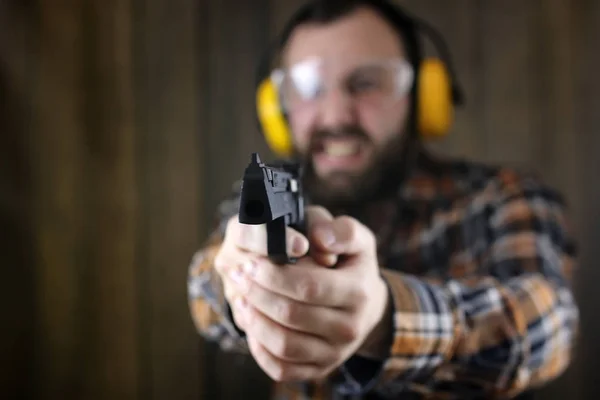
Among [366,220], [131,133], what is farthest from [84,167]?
[366,220]

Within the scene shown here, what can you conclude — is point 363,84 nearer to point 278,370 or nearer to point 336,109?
point 336,109

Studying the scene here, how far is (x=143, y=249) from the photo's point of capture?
2.33 feet

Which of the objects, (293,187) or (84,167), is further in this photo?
(84,167)

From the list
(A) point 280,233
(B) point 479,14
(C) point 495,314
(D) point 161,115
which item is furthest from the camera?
(B) point 479,14

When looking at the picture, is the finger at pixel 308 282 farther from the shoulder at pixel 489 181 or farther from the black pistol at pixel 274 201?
the shoulder at pixel 489 181

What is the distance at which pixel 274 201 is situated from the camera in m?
0.33

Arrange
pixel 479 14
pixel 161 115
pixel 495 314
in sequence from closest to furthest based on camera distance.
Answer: pixel 495 314
pixel 161 115
pixel 479 14

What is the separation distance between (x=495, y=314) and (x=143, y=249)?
46 centimetres

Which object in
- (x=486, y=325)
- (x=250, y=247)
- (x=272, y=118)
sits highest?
A: (x=272, y=118)

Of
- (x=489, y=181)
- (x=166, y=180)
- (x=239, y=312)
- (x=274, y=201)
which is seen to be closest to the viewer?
(x=274, y=201)

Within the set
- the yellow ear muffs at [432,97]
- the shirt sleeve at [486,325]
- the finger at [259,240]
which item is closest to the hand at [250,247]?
the finger at [259,240]

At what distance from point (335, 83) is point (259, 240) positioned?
27 cm

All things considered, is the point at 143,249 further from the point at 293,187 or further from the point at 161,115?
the point at 293,187

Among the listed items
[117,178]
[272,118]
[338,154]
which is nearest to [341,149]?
[338,154]
